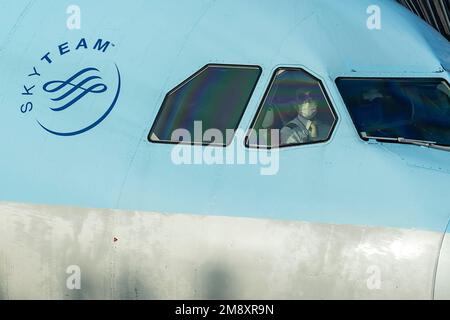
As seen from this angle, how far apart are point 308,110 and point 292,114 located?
0.16 m

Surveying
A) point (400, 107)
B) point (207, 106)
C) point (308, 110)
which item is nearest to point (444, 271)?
point (400, 107)

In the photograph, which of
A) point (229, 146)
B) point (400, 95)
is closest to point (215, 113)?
point (229, 146)

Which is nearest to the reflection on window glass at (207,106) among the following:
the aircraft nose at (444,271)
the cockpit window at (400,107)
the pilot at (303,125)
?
the pilot at (303,125)

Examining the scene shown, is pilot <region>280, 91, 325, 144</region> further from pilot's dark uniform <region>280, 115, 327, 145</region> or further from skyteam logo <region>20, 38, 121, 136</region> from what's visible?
skyteam logo <region>20, 38, 121, 136</region>

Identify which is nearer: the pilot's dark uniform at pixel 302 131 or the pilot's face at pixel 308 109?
the pilot's dark uniform at pixel 302 131

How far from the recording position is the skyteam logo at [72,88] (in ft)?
27.2

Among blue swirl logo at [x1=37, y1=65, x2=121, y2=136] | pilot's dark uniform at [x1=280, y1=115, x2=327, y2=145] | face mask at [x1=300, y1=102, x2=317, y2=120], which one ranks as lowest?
pilot's dark uniform at [x1=280, y1=115, x2=327, y2=145]

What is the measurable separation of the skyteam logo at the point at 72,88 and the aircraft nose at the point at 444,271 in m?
3.45

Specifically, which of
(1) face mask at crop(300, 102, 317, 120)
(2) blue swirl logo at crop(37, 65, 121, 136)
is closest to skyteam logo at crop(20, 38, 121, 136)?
(2) blue swirl logo at crop(37, 65, 121, 136)

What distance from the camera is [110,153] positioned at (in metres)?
8.05

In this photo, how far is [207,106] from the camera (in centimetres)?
817

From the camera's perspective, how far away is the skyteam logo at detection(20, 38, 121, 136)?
27.2 ft

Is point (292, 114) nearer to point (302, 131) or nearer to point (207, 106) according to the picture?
point (302, 131)

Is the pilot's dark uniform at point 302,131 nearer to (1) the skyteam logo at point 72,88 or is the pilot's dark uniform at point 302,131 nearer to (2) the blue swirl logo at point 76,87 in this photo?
(1) the skyteam logo at point 72,88
